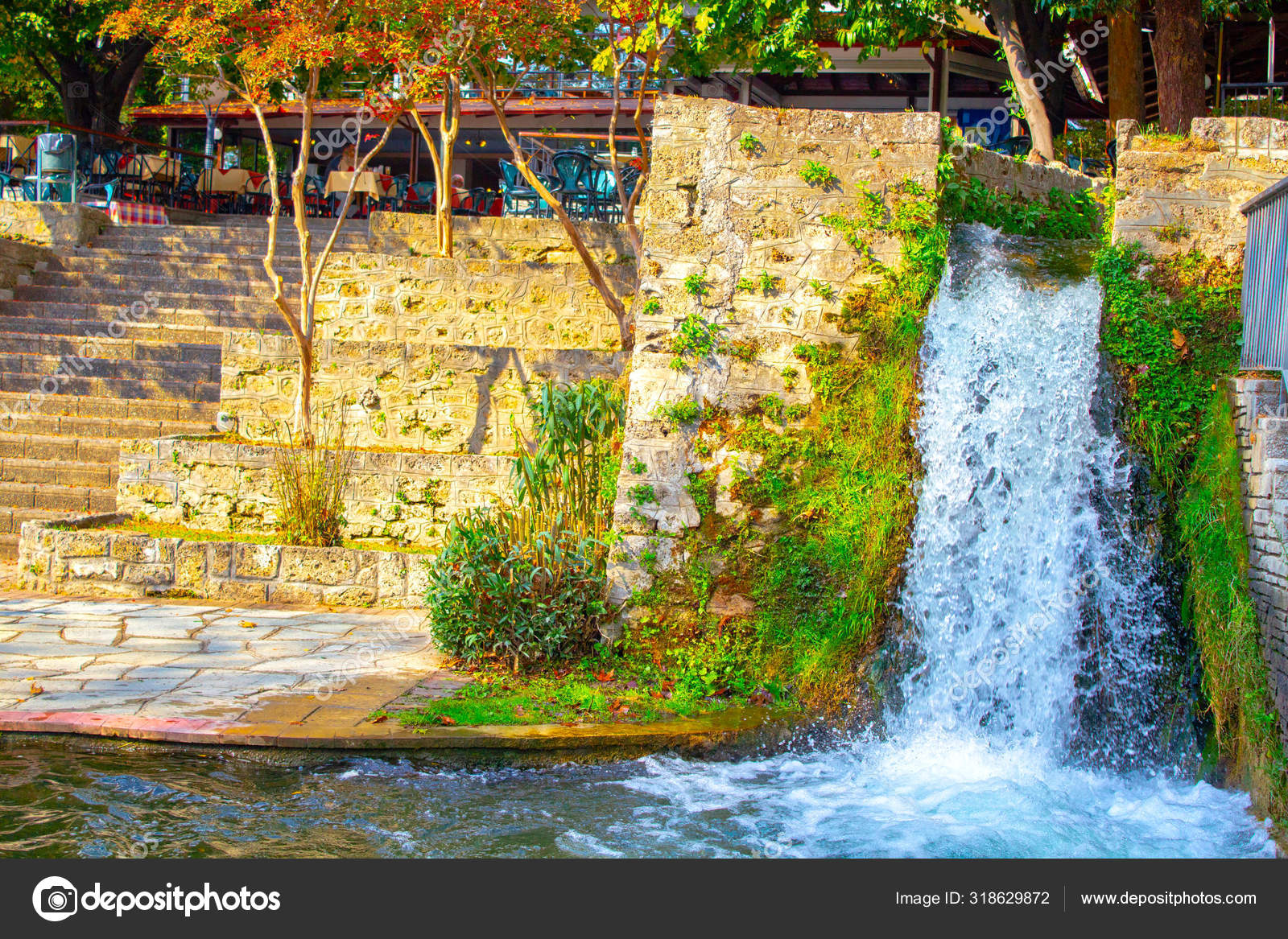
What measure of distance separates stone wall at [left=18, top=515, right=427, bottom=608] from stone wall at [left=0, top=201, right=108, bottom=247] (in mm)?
6053

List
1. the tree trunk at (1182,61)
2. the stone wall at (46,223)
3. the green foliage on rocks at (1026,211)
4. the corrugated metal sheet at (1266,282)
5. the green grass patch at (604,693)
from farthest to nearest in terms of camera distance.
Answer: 1. the stone wall at (46,223)
2. the tree trunk at (1182,61)
3. the green foliage on rocks at (1026,211)
4. the corrugated metal sheet at (1266,282)
5. the green grass patch at (604,693)

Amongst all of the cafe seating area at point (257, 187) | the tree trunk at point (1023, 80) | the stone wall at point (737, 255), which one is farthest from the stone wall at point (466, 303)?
the tree trunk at point (1023, 80)

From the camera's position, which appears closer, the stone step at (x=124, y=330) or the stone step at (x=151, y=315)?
the stone step at (x=124, y=330)

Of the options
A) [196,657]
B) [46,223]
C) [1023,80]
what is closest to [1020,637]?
[196,657]

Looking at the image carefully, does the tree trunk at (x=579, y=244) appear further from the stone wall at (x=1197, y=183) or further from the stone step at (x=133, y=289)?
the stone wall at (x=1197, y=183)

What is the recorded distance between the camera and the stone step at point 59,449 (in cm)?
895

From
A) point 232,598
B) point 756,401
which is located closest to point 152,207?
point 232,598

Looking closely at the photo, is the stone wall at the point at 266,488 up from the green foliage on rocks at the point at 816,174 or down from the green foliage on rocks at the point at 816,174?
down

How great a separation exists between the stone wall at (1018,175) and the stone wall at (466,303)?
11.8 feet

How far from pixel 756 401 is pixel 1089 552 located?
6.51ft

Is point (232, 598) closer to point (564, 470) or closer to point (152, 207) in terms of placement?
point (564, 470)

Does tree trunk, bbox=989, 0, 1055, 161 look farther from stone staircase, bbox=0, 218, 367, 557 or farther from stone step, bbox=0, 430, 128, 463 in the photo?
stone step, bbox=0, 430, 128, 463

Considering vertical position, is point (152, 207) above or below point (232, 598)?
above
